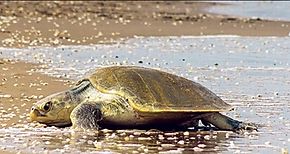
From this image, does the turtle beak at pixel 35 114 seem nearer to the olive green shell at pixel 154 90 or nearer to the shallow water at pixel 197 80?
the shallow water at pixel 197 80

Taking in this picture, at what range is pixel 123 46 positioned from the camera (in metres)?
19.1

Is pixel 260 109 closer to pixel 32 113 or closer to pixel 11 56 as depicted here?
pixel 32 113

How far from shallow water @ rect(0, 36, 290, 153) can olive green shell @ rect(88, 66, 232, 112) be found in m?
0.32

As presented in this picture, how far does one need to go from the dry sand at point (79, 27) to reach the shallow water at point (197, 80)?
915 millimetres

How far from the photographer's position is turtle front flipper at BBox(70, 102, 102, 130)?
30.5ft

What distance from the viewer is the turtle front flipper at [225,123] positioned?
962cm

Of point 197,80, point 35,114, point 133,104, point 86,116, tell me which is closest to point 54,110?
point 35,114

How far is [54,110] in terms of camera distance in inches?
378

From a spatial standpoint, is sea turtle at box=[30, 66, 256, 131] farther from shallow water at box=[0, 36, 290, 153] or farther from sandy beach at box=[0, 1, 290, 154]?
sandy beach at box=[0, 1, 290, 154]

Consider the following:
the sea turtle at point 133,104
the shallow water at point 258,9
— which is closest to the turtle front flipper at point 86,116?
the sea turtle at point 133,104

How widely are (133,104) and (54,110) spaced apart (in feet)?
3.16

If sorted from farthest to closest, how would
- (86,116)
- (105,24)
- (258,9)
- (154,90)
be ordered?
(258,9) < (105,24) < (154,90) < (86,116)

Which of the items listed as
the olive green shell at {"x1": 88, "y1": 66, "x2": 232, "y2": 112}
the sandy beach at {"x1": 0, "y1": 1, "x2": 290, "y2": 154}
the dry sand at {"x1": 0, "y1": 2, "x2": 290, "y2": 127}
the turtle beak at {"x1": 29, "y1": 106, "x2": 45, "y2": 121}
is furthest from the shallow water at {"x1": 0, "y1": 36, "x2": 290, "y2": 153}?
the dry sand at {"x1": 0, "y1": 2, "x2": 290, "y2": 127}

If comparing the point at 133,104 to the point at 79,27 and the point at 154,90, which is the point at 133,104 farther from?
the point at 79,27
